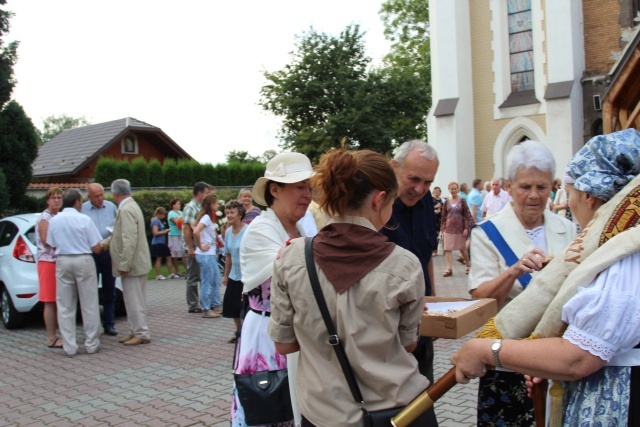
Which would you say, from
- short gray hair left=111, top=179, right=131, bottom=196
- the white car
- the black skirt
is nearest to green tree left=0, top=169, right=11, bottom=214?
the white car

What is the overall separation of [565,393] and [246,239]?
1.85 meters

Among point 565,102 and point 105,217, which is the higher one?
point 565,102

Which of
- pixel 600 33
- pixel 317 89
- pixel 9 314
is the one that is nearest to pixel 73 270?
pixel 9 314

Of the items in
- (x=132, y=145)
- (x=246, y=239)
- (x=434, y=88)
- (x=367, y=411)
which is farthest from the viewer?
(x=132, y=145)

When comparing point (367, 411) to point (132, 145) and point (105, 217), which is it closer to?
point (105, 217)

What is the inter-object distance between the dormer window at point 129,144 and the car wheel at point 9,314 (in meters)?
30.0

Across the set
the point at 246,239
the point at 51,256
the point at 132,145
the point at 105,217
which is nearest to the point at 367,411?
the point at 246,239

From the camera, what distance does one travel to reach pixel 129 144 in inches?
1537

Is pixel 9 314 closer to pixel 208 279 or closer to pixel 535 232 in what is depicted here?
pixel 208 279

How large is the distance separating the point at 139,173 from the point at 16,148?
423 inches

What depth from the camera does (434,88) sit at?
25.8m

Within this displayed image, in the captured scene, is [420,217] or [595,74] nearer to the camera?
[420,217]

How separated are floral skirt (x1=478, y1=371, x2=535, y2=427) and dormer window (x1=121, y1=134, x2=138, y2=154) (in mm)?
38146

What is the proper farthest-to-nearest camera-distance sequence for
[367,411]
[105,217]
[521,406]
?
[105,217] < [521,406] < [367,411]
